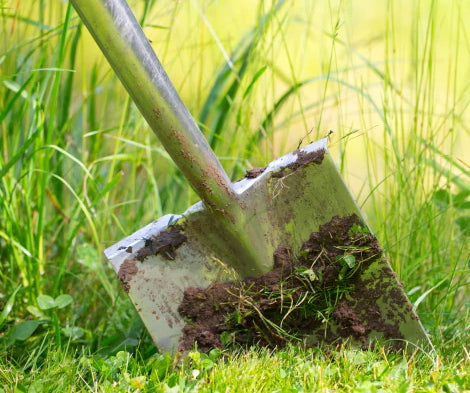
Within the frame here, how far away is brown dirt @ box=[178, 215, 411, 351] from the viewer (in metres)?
1.55

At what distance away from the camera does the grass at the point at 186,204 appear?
1422 millimetres

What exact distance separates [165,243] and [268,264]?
0.86 feet

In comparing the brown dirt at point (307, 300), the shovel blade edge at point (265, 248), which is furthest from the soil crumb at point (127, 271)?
the brown dirt at point (307, 300)

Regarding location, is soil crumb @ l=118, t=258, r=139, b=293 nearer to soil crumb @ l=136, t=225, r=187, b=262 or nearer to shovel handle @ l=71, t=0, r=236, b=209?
soil crumb @ l=136, t=225, r=187, b=262

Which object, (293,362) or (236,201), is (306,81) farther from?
(293,362)

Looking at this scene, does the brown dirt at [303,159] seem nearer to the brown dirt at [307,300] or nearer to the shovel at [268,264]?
the shovel at [268,264]

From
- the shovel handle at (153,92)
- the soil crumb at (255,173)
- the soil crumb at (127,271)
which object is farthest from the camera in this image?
the soil crumb at (255,173)

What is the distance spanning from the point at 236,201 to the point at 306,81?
64 centimetres

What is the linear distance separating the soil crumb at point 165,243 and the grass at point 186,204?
241mm

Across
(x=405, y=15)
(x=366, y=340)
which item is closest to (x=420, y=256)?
(x=366, y=340)

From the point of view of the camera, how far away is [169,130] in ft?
4.82

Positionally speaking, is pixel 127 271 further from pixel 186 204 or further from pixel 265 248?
pixel 186 204

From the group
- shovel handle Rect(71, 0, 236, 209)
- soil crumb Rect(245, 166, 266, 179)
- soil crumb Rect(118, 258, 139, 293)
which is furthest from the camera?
soil crumb Rect(245, 166, 266, 179)

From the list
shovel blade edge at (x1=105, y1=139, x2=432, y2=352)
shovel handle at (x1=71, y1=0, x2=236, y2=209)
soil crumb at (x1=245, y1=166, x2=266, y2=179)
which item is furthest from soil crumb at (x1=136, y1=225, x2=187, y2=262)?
soil crumb at (x1=245, y1=166, x2=266, y2=179)
